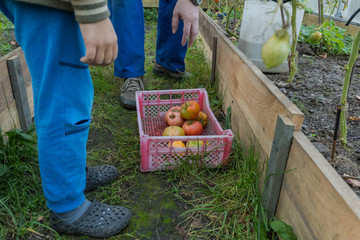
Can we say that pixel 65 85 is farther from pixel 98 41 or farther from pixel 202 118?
pixel 202 118

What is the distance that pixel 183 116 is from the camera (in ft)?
6.31

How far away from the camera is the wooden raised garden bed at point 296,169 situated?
845 millimetres

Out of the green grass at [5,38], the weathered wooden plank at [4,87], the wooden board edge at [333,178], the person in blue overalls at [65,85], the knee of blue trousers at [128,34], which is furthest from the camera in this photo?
the green grass at [5,38]

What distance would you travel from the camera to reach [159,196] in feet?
4.95

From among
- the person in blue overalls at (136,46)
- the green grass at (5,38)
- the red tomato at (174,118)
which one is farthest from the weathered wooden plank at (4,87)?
the red tomato at (174,118)

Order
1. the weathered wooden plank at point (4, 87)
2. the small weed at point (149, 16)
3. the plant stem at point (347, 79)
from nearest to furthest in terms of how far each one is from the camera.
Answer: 1. the plant stem at point (347, 79)
2. the weathered wooden plank at point (4, 87)
3. the small weed at point (149, 16)

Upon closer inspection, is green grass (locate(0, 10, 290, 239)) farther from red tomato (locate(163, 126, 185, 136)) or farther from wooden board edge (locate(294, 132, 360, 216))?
wooden board edge (locate(294, 132, 360, 216))

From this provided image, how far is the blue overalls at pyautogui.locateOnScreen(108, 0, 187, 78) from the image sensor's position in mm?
2238

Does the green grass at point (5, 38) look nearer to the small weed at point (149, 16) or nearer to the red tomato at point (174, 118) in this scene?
the red tomato at point (174, 118)

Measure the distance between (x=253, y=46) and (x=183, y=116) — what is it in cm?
73

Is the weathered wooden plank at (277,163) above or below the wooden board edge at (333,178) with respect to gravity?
below

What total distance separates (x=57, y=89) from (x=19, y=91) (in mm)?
888

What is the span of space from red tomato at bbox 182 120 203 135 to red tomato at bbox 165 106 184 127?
63 mm

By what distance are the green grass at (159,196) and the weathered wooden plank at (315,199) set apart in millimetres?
168
